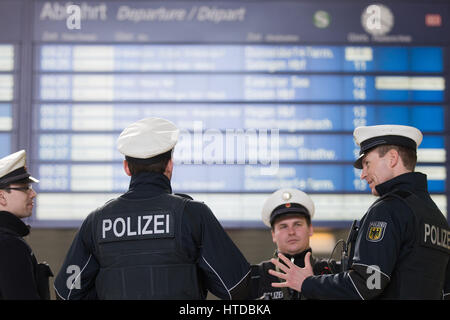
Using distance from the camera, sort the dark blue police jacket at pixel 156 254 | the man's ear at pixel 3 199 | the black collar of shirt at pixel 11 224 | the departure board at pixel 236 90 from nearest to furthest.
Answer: the dark blue police jacket at pixel 156 254 < the black collar of shirt at pixel 11 224 < the man's ear at pixel 3 199 < the departure board at pixel 236 90

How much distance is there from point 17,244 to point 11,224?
0.32 ft

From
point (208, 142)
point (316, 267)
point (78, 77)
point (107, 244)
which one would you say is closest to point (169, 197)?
point (107, 244)

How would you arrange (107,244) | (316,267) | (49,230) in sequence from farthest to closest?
1. (49,230)
2. (316,267)
3. (107,244)

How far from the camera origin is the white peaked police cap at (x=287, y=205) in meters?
2.98

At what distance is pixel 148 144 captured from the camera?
1.96 m

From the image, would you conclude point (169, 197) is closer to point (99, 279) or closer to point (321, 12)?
point (99, 279)

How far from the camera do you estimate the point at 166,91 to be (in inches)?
166

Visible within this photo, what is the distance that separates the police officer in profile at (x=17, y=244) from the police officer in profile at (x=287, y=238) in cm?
98

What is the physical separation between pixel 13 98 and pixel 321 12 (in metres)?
2.23

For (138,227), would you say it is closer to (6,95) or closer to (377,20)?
(6,95)

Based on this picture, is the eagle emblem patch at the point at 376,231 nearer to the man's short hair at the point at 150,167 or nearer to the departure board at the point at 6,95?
the man's short hair at the point at 150,167

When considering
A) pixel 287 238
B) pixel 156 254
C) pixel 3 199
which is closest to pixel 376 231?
pixel 156 254

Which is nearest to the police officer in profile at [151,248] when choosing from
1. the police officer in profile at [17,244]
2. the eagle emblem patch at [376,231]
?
the police officer in profile at [17,244]

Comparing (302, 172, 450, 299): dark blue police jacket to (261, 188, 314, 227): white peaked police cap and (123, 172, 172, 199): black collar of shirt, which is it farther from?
(261, 188, 314, 227): white peaked police cap
